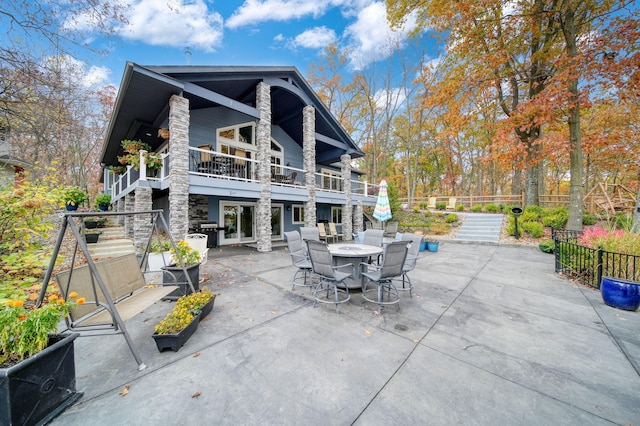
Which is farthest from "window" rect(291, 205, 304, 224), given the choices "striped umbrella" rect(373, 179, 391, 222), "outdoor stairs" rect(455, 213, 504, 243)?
"outdoor stairs" rect(455, 213, 504, 243)

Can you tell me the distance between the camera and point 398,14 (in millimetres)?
13023

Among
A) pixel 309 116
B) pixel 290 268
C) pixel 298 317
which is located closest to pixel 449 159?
pixel 309 116

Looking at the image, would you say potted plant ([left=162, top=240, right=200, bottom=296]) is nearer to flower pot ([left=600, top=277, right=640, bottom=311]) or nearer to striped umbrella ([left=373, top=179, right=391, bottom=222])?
flower pot ([left=600, top=277, right=640, bottom=311])

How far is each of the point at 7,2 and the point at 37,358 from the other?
637 cm

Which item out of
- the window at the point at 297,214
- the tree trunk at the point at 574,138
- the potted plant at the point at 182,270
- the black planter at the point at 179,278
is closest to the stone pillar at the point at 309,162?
the window at the point at 297,214

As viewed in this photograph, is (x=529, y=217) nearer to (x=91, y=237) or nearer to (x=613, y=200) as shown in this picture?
(x=613, y=200)

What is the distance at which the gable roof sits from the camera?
6984 mm

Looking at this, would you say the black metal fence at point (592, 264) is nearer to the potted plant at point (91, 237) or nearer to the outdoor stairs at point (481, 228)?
the outdoor stairs at point (481, 228)

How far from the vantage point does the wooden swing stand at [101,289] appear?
7.62 ft

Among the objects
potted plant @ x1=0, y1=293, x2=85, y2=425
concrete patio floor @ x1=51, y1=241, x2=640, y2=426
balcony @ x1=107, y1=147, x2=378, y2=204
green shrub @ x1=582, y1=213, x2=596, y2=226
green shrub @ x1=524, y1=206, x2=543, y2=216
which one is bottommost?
concrete patio floor @ x1=51, y1=241, x2=640, y2=426

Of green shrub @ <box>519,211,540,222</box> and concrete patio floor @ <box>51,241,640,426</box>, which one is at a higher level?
green shrub @ <box>519,211,540,222</box>

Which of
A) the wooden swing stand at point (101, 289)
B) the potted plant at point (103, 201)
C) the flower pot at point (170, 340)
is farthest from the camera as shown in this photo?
the potted plant at point (103, 201)

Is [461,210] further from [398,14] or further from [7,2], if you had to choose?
[7,2]

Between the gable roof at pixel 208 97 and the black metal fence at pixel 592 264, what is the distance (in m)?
9.91
